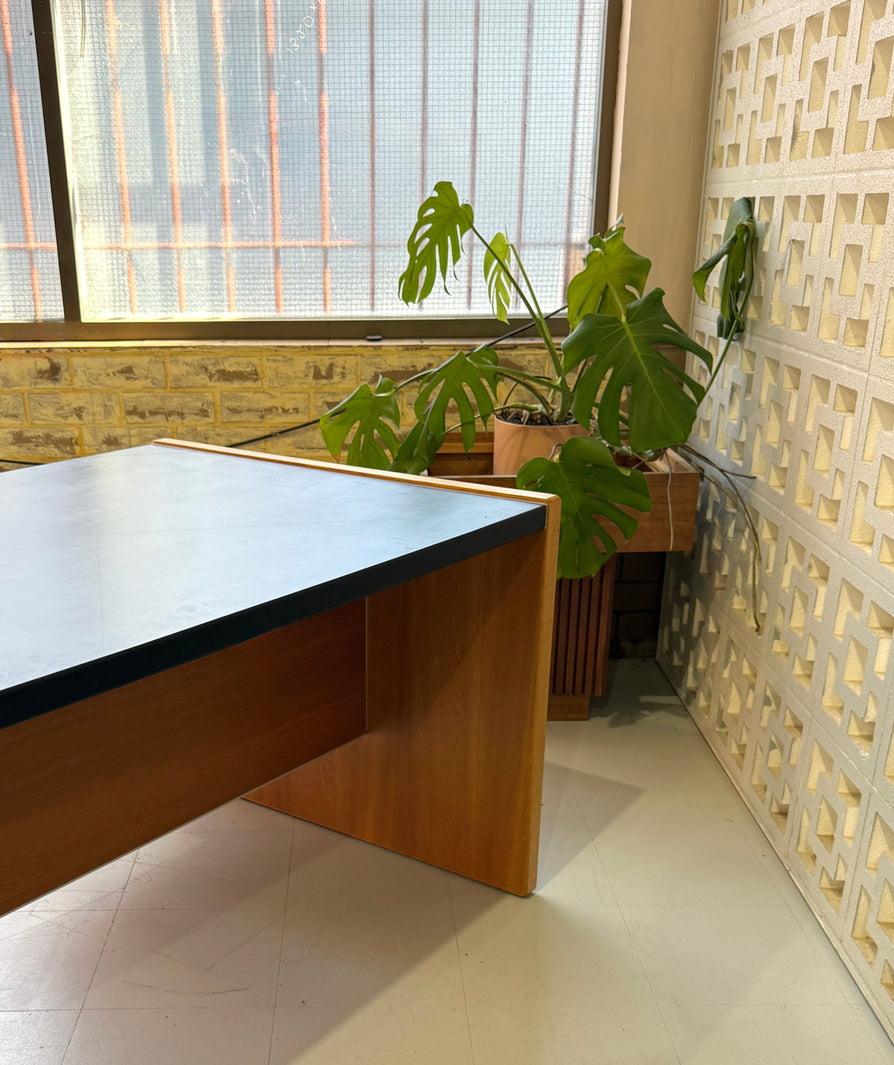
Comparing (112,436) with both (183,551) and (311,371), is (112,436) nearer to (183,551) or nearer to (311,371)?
(311,371)

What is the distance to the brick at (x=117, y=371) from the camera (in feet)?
9.02

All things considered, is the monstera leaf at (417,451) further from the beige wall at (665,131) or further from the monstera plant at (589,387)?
the beige wall at (665,131)

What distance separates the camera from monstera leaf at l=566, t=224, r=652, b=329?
230 centimetres

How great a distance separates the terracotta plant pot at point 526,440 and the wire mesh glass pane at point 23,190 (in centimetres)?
135

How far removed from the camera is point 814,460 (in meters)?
1.97

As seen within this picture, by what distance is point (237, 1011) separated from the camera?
1662 mm

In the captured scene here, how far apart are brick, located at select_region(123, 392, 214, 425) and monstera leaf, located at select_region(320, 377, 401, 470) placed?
1.79 ft

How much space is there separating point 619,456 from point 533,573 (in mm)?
1015

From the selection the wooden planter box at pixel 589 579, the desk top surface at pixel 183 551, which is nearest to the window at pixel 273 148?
the wooden planter box at pixel 589 579

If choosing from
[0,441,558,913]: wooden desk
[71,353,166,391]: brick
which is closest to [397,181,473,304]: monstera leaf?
[0,441,558,913]: wooden desk

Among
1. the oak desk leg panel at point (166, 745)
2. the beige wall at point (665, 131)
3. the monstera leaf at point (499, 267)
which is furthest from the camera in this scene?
the beige wall at point (665, 131)

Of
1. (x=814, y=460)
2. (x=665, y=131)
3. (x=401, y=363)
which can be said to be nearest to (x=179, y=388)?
(x=401, y=363)

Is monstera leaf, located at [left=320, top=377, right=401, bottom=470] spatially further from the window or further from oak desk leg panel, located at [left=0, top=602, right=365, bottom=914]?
the window

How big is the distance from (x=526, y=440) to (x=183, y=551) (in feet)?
4.00
